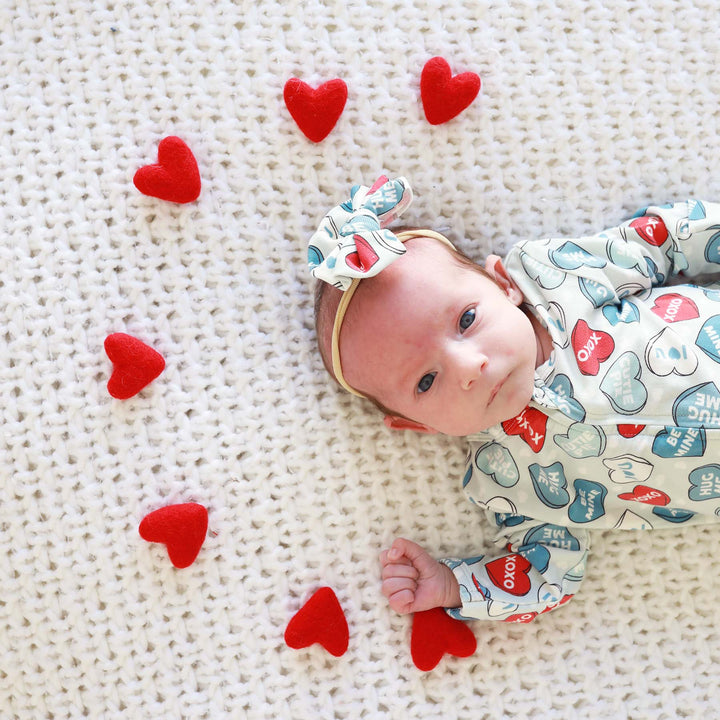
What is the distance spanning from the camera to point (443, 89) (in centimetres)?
125

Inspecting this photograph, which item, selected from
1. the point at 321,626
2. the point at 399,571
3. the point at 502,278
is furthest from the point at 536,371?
the point at 321,626

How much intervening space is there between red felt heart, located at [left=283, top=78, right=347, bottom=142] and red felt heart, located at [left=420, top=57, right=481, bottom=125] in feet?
0.43

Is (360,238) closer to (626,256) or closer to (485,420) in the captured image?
(485,420)

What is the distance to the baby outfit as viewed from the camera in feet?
3.76

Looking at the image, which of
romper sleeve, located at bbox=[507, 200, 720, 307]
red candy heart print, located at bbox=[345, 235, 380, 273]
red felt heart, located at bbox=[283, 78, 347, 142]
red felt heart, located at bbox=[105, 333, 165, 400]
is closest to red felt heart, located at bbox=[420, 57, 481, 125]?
red felt heart, located at bbox=[283, 78, 347, 142]

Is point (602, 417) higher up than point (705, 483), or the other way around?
point (602, 417)

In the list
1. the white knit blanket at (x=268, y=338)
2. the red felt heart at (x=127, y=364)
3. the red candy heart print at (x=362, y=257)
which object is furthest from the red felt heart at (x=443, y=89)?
the red felt heart at (x=127, y=364)

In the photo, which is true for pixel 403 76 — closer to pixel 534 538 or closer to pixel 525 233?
pixel 525 233

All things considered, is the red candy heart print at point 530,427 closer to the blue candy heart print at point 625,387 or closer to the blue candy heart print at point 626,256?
the blue candy heart print at point 625,387

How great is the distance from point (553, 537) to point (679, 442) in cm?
24

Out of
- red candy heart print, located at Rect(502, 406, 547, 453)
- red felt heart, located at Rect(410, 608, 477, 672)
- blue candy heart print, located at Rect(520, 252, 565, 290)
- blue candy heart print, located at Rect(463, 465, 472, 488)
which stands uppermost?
blue candy heart print, located at Rect(520, 252, 565, 290)

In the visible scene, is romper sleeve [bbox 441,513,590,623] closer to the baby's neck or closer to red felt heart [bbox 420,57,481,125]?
the baby's neck

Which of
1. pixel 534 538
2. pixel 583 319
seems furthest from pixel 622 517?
pixel 583 319

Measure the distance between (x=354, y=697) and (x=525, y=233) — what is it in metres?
0.78
